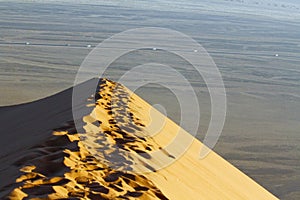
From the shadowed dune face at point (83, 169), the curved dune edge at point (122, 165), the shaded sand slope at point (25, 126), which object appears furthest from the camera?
the shaded sand slope at point (25, 126)

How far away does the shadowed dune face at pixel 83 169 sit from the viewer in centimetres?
498

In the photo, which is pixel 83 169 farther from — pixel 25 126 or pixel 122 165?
pixel 25 126

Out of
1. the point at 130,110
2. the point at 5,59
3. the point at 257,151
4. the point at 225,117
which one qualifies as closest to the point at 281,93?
the point at 225,117

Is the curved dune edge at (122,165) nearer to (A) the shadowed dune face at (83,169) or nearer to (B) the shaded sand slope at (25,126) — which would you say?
(A) the shadowed dune face at (83,169)

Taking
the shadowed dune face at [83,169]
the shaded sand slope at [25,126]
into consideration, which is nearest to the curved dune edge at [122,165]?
the shadowed dune face at [83,169]

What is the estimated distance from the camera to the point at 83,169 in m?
5.66

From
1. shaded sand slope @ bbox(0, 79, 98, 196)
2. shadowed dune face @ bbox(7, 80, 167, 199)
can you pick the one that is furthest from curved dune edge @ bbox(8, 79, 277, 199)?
shaded sand slope @ bbox(0, 79, 98, 196)

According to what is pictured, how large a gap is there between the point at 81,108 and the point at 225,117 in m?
11.1

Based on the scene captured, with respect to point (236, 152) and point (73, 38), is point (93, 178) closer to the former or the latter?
point (236, 152)

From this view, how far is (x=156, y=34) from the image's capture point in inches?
1944

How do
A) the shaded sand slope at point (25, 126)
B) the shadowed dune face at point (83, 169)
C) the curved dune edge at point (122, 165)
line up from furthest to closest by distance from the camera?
the shaded sand slope at point (25, 126) < the curved dune edge at point (122, 165) < the shadowed dune face at point (83, 169)

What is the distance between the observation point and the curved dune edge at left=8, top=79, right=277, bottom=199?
516cm

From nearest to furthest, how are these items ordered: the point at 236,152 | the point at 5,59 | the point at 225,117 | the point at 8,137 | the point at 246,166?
1. the point at 8,137
2. the point at 246,166
3. the point at 236,152
4. the point at 225,117
5. the point at 5,59

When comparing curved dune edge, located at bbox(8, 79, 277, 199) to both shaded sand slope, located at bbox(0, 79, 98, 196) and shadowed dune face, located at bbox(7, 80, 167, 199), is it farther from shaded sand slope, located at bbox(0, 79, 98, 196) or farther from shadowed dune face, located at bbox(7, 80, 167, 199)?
shaded sand slope, located at bbox(0, 79, 98, 196)
